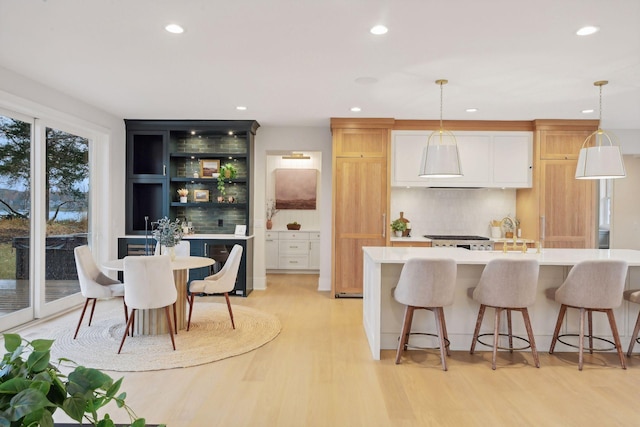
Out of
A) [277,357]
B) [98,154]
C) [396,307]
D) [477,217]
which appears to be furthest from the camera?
[477,217]

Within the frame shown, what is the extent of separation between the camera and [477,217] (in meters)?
6.53

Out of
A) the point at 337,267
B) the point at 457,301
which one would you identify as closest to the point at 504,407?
the point at 457,301

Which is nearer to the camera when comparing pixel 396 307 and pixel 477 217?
pixel 396 307

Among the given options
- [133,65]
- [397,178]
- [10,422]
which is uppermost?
[133,65]

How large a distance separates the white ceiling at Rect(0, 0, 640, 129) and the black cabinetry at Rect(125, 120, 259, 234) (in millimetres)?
840

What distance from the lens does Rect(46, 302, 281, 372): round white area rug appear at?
3.45 meters

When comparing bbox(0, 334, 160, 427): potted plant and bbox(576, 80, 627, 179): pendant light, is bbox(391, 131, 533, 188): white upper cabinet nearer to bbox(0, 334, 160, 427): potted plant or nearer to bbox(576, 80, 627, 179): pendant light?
bbox(576, 80, 627, 179): pendant light

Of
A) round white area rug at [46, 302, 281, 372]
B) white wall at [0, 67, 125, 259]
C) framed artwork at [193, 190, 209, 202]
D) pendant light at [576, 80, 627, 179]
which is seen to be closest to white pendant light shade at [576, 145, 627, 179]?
pendant light at [576, 80, 627, 179]

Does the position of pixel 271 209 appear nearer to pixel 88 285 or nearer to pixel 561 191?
pixel 88 285

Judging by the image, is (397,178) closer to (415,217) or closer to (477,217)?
(415,217)

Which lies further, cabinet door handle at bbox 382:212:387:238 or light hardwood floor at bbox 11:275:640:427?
cabinet door handle at bbox 382:212:387:238

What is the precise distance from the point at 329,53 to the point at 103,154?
3.76 meters

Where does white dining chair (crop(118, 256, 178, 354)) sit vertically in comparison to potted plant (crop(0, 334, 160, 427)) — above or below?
below

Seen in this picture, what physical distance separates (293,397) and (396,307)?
1.34 m
